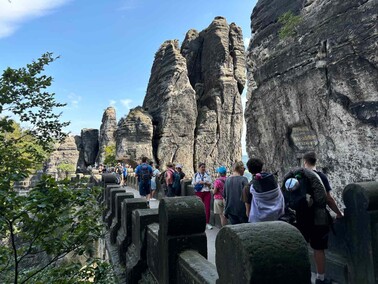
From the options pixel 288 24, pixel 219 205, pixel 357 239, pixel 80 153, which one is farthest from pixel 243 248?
pixel 80 153

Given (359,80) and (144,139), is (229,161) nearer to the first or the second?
(144,139)

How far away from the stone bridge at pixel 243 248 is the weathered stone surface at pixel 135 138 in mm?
34091

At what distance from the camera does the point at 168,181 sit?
31.0 ft

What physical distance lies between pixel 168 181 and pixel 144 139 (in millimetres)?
30824

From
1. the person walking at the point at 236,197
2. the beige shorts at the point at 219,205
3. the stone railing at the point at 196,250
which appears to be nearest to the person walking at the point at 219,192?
the beige shorts at the point at 219,205

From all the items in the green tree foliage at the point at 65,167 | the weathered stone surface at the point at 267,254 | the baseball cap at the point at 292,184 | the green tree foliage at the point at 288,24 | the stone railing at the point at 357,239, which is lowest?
the stone railing at the point at 357,239

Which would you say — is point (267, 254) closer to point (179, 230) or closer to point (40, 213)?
point (179, 230)

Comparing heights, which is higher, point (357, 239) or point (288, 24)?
point (288, 24)

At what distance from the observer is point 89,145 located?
201 feet

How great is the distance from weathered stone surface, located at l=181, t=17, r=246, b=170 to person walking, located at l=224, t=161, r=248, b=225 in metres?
38.0

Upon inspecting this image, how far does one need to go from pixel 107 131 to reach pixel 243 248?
187ft

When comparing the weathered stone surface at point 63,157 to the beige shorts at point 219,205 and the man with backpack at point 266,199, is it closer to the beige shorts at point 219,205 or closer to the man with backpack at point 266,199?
the beige shorts at point 219,205

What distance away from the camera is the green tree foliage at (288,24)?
1458 centimetres

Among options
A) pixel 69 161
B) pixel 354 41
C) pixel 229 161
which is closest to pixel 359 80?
pixel 354 41
